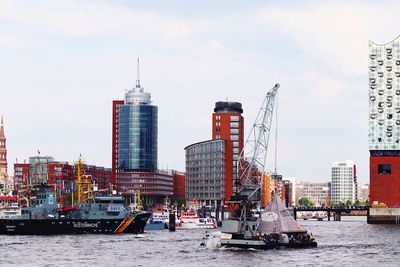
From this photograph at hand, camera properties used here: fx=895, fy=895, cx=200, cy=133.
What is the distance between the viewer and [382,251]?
145m

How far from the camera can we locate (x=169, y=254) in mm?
136000

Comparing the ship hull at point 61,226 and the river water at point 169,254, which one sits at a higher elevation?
the ship hull at point 61,226

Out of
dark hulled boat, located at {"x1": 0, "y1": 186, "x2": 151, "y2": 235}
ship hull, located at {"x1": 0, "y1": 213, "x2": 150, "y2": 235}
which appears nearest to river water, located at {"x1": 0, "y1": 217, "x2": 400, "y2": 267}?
ship hull, located at {"x1": 0, "y1": 213, "x2": 150, "y2": 235}

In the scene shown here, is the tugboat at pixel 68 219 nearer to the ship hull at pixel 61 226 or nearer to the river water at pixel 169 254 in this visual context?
the ship hull at pixel 61 226

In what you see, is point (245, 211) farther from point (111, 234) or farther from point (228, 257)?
point (111, 234)

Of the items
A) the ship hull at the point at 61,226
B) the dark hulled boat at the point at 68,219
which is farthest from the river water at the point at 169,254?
the dark hulled boat at the point at 68,219

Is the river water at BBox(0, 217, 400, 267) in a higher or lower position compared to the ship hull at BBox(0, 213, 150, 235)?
lower

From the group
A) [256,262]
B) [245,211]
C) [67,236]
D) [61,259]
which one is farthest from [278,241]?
Answer: [67,236]

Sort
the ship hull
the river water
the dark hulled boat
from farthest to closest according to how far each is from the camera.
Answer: the dark hulled boat, the ship hull, the river water

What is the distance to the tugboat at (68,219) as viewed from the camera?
19125cm

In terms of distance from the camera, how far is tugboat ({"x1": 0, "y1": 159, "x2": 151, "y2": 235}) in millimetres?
191250

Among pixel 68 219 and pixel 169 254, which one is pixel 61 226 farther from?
pixel 169 254

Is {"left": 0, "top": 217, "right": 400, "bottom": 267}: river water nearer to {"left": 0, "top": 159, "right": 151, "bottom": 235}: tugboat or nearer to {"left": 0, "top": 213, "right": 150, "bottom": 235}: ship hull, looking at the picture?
{"left": 0, "top": 213, "right": 150, "bottom": 235}: ship hull

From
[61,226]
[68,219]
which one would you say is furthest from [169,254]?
[61,226]
